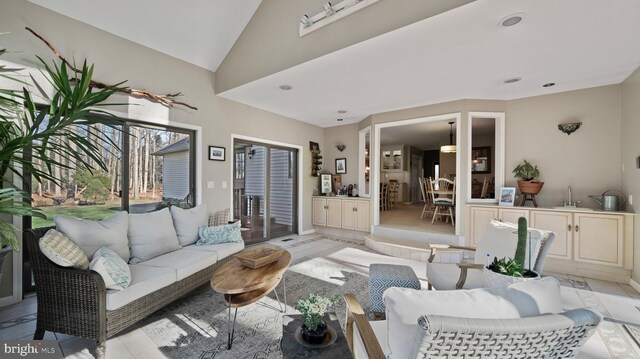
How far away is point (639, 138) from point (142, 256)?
6016mm

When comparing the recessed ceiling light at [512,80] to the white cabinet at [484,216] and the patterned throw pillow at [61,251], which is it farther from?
the patterned throw pillow at [61,251]

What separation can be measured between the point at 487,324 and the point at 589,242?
423cm

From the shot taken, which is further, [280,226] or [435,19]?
[280,226]

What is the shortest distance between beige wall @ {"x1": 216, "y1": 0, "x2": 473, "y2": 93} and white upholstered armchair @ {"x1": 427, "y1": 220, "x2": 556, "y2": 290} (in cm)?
215

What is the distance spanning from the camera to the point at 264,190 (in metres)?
5.62

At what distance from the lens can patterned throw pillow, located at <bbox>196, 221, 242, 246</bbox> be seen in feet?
11.1

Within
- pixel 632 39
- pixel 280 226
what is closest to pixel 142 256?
pixel 280 226

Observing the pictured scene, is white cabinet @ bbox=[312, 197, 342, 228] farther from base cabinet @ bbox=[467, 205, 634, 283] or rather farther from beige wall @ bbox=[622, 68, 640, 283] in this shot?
beige wall @ bbox=[622, 68, 640, 283]

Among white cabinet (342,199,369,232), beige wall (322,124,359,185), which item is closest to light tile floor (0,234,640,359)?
white cabinet (342,199,369,232)

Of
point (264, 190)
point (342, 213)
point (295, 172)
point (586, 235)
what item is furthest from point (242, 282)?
point (586, 235)

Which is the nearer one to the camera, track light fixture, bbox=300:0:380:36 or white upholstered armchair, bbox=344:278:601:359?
white upholstered armchair, bbox=344:278:601:359

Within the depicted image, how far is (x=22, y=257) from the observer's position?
284 cm

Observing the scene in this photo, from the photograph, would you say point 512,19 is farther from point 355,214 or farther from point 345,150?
point 345,150

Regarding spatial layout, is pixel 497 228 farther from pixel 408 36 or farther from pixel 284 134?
pixel 284 134
